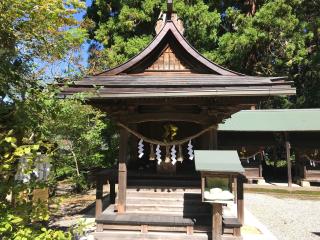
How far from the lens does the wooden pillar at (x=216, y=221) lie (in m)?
6.73

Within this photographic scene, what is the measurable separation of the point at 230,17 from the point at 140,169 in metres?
14.4

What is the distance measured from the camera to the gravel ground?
8789 mm

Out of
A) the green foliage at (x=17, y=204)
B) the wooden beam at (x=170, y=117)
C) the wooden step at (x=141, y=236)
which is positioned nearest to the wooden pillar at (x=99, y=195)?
the wooden step at (x=141, y=236)

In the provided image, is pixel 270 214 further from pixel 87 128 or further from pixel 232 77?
pixel 87 128

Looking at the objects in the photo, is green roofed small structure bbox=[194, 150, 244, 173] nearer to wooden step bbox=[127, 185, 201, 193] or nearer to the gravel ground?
wooden step bbox=[127, 185, 201, 193]

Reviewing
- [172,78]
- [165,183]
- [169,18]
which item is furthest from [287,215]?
[169,18]

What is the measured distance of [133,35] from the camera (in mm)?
19906

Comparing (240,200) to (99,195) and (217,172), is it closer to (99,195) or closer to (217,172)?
(217,172)

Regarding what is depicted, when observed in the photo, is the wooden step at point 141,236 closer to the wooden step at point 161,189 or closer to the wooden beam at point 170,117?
the wooden step at point 161,189

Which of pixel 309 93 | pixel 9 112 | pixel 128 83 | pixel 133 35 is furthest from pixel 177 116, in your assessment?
pixel 309 93

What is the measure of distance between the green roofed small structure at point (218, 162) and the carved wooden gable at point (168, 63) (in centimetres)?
289

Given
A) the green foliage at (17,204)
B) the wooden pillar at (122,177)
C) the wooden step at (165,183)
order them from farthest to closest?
the wooden step at (165,183), the wooden pillar at (122,177), the green foliage at (17,204)

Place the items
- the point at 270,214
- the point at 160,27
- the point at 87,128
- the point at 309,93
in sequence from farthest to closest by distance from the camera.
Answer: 1. the point at 309,93
2. the point at 87,128
3. the point at 270,214
4. the point at 160,27

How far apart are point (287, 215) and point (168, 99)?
21.9ft
